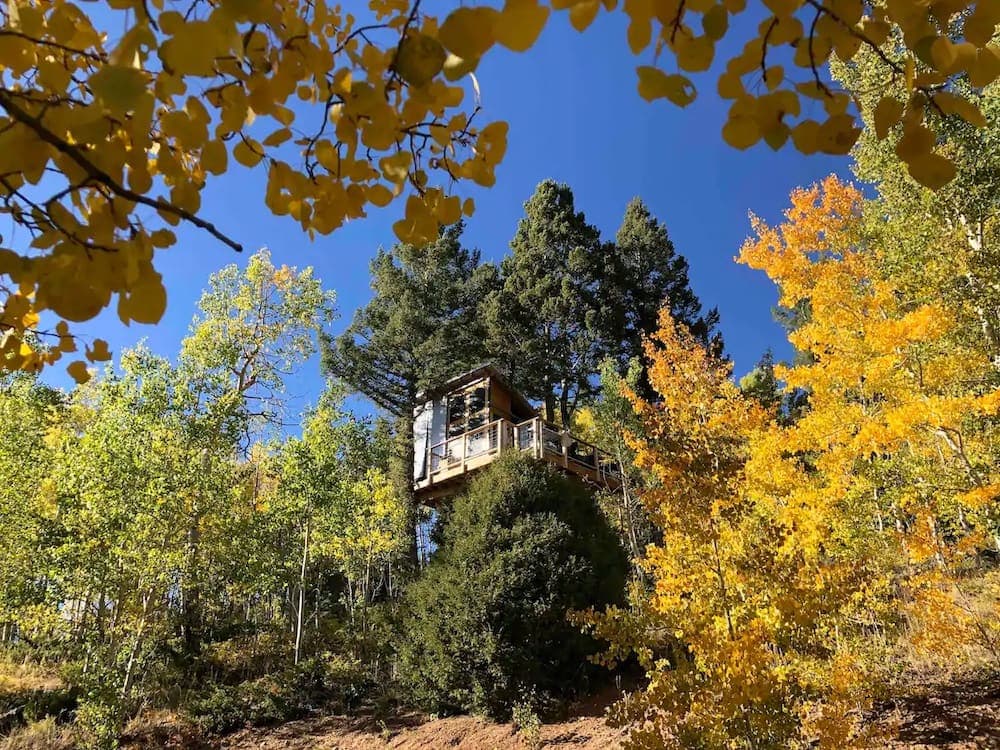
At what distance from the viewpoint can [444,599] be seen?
8008mm

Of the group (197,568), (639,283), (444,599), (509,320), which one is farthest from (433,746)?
(639,283)

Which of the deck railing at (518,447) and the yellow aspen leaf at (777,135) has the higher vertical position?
the deck railing at (518,447)

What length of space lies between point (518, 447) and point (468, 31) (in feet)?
39.4

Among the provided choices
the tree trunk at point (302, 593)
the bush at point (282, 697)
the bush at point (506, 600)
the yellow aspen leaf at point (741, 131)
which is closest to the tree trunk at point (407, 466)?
the tree trunk at point (302, 593)

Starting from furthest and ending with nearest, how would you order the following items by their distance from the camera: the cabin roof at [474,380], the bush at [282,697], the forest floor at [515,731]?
1. the cabin roof at [474,380]
2. the bush at [282,697]
3. the forest floor at [515,731]

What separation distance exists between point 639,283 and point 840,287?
1364 centimetres

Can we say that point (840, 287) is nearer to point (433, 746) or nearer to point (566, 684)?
point (566, 684)

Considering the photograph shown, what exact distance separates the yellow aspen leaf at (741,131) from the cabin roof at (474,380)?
49.9 feet

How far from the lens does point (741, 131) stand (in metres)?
0.85

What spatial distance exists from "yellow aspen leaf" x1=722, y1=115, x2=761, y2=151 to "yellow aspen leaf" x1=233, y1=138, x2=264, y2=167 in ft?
2.53

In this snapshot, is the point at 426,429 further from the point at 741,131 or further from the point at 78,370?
the point at 741,131

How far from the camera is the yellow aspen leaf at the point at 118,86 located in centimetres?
59

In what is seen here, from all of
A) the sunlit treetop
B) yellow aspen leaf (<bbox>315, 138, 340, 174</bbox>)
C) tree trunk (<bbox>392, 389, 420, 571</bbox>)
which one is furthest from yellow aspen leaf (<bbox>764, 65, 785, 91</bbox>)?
tree trunk (<bbox>392, 389, 420, 571</bbox>)

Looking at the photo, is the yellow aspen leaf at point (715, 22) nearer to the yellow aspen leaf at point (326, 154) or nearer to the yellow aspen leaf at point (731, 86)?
the yellow aspen leaf at point (731, 86)
